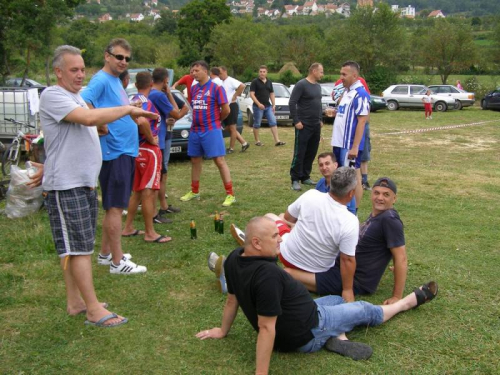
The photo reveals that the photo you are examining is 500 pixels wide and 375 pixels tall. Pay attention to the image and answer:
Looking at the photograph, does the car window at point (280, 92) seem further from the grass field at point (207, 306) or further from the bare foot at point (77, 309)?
the bare foot at point (77, 309)

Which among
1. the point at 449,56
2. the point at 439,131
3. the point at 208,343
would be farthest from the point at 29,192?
the point at 449,56

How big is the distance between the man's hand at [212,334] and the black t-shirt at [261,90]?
9.71 meters

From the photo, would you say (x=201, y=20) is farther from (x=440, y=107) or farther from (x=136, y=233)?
(x=136, y=233)

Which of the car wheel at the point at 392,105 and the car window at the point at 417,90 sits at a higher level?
the car window at the point at 417,90

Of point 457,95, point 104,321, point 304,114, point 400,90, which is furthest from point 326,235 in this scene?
point 457,95

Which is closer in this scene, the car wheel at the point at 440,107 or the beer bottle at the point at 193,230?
the beer bottle at the point at 193,230

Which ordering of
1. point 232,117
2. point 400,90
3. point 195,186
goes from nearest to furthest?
point 195,186
point 232,117
point 400,90

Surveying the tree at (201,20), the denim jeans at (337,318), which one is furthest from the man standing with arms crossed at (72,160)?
the tree at (201,20)

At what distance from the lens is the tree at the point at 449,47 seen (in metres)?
36.6

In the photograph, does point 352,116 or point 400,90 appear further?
point 400,90

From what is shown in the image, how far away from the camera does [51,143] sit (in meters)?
3.60

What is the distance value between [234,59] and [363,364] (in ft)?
135

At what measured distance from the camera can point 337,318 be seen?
360cm

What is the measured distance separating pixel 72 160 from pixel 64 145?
0.37 feet
